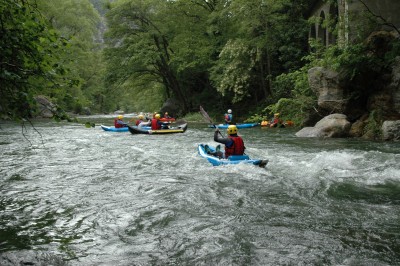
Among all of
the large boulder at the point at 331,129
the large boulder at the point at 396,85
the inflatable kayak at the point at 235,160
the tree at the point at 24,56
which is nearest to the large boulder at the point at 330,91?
the large boulder at the point at 331,129

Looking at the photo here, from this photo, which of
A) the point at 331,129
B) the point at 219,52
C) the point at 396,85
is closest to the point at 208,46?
the point at 219,52

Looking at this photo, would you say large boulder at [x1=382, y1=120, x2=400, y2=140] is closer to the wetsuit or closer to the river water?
the river water

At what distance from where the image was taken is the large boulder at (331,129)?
44.2 ft

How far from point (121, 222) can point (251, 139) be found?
9.87 m

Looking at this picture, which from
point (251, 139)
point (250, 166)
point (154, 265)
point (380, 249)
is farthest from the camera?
point (251, 139)

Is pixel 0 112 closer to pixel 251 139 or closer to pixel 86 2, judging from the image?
pixel 251 139

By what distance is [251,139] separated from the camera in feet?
46.6

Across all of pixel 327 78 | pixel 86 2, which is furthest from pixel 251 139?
pixel 86 2

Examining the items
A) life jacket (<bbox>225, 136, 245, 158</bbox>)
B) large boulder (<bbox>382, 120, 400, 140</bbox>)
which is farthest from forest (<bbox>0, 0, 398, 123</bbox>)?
life jacket (<bbox>225, 136, 245, 158</bbox>)

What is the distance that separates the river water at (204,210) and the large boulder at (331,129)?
3767mm

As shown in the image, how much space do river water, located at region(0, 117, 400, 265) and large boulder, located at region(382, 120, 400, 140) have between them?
2558 millimetres

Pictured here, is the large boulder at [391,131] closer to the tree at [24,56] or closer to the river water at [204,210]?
the river water at [204,210]

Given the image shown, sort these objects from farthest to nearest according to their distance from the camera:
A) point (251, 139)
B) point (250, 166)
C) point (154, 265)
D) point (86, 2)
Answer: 1. point (86, 2)
2. point (251, 139)
3. point (250, 166)
4. point (154, 265)

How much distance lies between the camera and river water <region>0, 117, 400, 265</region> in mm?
3871
